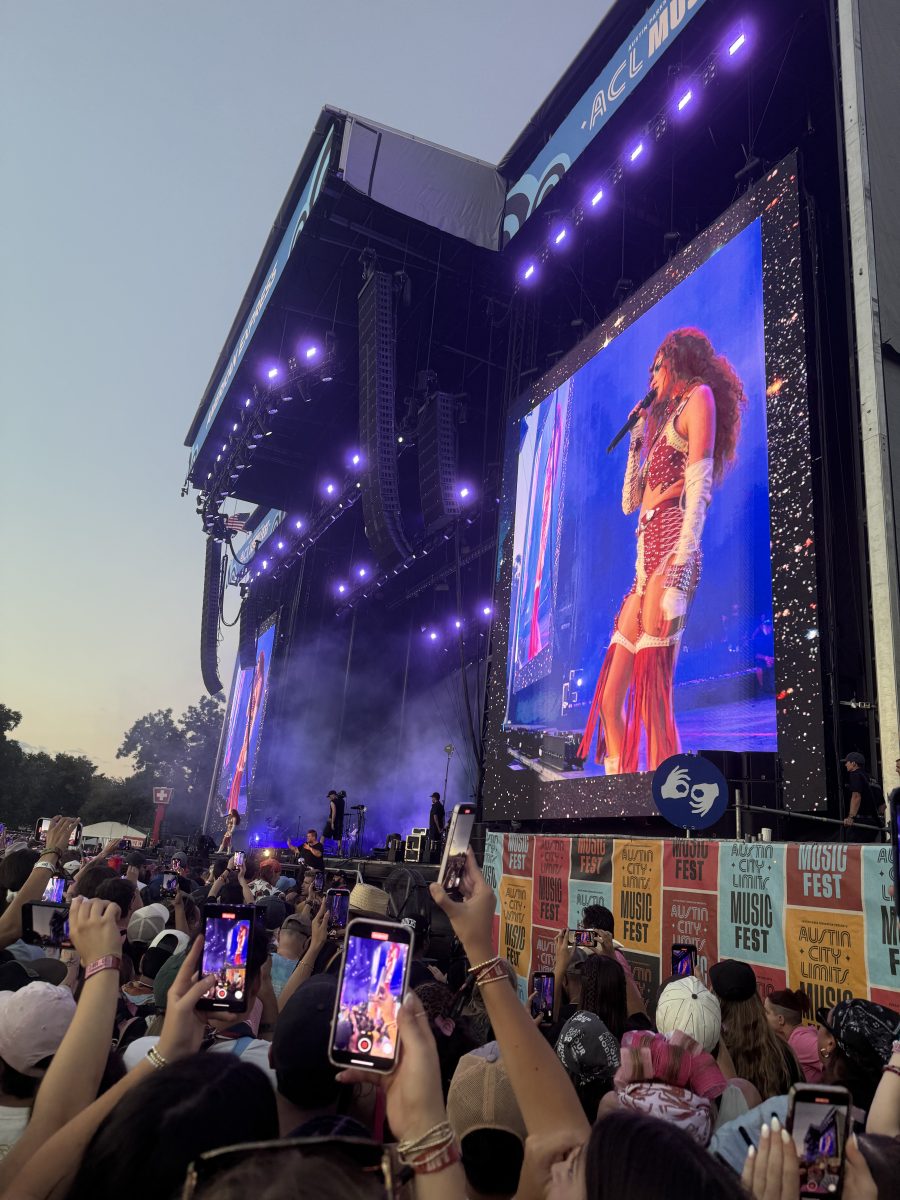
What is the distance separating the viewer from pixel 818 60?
995 centimetres

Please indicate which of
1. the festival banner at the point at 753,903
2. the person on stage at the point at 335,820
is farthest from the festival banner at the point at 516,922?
the person on stage at the point at 335,820

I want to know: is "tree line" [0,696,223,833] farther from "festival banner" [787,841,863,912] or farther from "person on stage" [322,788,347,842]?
"festival banner" [787,841,863,912]

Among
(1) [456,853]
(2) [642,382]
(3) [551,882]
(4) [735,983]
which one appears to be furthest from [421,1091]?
(2) [642,382]

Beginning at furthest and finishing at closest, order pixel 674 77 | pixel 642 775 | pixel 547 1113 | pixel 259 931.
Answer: pixel 674 77, pixel 642 775, pixel 259 931, pixel 547 1113

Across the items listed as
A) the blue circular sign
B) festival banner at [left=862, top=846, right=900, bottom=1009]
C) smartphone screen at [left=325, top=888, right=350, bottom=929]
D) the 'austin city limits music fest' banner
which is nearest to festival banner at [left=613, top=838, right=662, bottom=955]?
the 'austin city limits music fest' banner

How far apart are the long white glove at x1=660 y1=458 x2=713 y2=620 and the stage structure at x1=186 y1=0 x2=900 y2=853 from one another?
34mm

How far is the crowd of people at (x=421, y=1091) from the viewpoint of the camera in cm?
111

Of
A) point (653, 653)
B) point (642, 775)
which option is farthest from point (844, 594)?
point (642, 775)

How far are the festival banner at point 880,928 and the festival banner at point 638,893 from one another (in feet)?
5.67

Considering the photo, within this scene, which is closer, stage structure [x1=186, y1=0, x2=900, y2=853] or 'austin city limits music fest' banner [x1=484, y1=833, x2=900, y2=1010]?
'austin city limits music fest' banner [x1=484, y1=833, x2=900, y2=1010]

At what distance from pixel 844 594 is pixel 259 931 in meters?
7.62

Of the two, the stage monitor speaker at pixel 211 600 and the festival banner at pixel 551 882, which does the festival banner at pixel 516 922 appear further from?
the stage monitor speaker at pixel 211 600

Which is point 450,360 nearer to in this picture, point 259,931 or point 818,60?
point 818,60

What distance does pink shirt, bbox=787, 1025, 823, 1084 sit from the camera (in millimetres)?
3631
